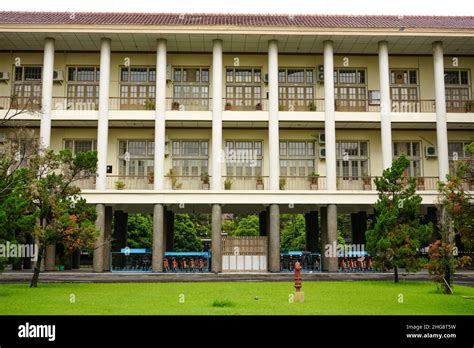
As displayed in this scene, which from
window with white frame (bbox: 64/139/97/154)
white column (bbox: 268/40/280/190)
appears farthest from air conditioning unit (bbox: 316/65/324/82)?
window with white frame (bbox: 64/139/97/154)

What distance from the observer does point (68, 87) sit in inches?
1133

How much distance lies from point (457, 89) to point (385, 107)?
5.06 meters

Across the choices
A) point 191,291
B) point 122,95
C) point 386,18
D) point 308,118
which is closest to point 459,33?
point 386,18

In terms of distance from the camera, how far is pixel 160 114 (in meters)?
26.7

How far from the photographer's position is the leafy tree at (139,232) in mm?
38906

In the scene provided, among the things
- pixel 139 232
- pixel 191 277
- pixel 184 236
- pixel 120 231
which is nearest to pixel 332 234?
pixel 191 277

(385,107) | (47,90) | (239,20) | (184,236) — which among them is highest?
(239,20)

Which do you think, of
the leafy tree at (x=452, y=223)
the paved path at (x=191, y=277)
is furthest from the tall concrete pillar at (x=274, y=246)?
the leafy tree at (x=452, y=223)

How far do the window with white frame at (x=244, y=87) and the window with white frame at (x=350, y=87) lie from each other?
13.2ft

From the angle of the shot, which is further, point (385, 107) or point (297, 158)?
point (297, 158)

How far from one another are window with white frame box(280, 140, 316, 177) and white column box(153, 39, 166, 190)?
6216mm

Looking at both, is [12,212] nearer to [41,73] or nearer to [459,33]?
[41,73]

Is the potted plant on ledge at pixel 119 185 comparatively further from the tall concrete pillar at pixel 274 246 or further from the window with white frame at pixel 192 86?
the tall concrete pillar at pixel 274 246

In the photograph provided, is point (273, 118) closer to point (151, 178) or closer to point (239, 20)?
point (239, 20)
